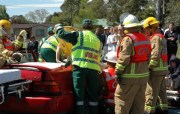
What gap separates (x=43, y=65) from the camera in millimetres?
5773

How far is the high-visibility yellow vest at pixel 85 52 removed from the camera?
5871 mm

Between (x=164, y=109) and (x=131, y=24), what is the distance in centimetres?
225

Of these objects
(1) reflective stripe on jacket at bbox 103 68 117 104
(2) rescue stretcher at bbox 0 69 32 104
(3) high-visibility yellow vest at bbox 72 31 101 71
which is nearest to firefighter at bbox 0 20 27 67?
(2) rescue stretcher at bbox 0 69 32 104

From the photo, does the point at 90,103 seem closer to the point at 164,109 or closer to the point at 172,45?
the point at 164,109

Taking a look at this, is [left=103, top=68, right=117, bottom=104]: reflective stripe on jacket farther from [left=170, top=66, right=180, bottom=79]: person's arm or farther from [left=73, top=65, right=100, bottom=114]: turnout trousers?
[left=170, top=66, right=180, bottom=79]: person's arm

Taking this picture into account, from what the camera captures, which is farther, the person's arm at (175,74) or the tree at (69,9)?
the tree at (69,9)

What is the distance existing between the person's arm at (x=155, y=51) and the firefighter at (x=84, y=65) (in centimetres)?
118

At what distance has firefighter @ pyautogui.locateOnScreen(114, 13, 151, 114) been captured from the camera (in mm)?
5652

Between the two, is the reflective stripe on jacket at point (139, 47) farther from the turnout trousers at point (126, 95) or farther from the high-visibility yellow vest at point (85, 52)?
the high-visibility yellow vest at point (85, 52)

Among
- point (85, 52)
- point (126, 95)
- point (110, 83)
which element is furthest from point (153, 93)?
point (85, 52)

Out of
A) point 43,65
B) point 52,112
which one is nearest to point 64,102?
point 52,112

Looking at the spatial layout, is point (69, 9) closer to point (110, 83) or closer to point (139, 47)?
point (110, 83)

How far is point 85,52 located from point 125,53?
0.65 metres

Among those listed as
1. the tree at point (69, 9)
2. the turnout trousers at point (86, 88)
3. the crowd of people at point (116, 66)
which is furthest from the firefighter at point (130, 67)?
the tree at point (69, 9)
